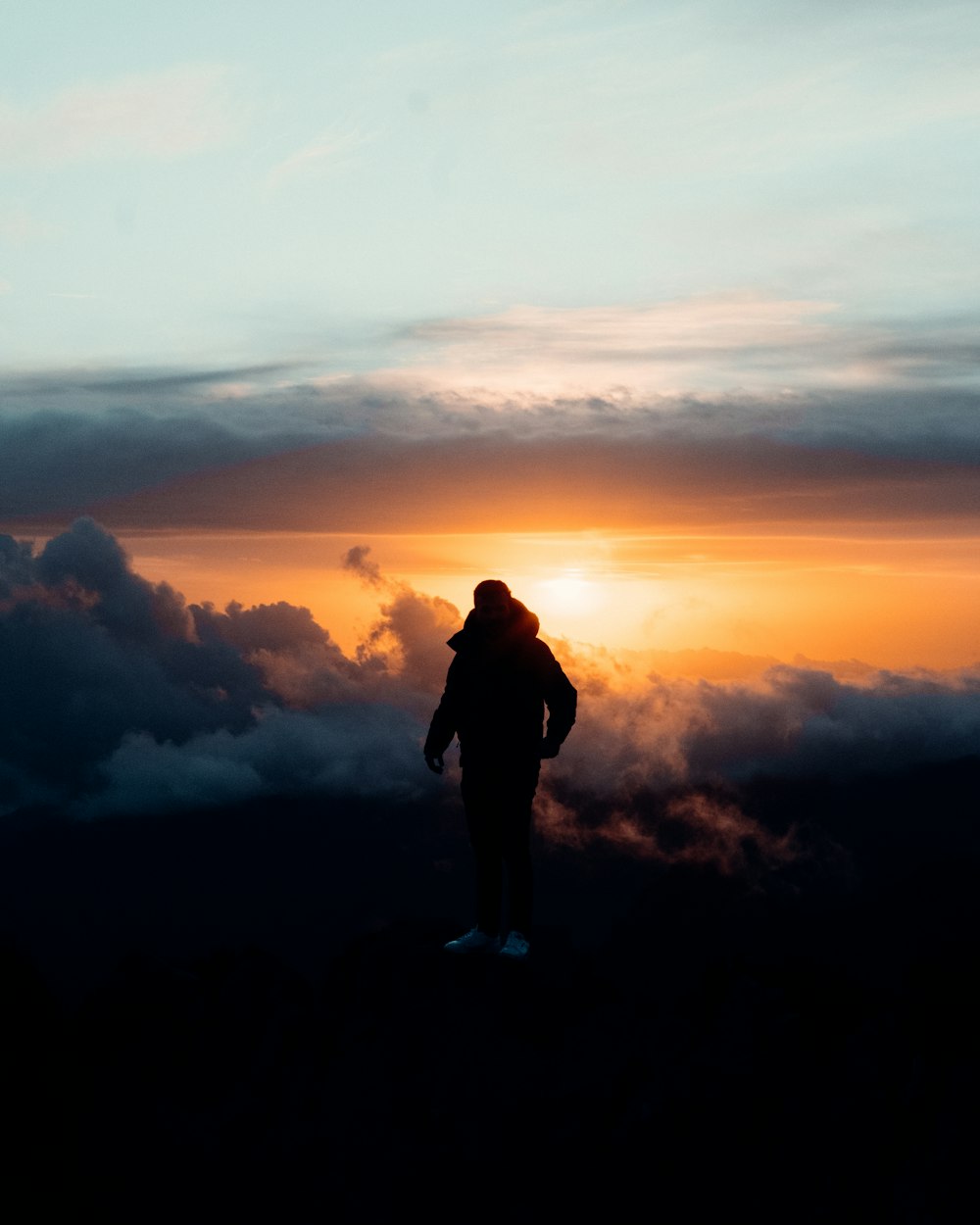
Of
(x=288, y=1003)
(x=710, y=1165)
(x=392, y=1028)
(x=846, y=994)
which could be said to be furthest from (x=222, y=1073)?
(x=846, y=994)

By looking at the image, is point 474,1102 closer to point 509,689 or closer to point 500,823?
point 500,823

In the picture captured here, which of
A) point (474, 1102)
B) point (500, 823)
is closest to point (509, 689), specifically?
point (500, 823)

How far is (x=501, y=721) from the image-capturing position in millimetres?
13453

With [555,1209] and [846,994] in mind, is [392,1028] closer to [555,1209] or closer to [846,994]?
[555,1209]

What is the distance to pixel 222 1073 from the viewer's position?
15172 mm

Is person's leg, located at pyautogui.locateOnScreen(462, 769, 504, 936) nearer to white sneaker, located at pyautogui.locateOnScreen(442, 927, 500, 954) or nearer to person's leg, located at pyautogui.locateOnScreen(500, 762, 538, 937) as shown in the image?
person's leg, located at pyautogui.locateOnScreen(500, 762, 538, 937)

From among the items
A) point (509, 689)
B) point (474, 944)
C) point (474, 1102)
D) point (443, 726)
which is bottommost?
point (474, 1102)

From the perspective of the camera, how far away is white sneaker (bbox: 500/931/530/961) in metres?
13.8

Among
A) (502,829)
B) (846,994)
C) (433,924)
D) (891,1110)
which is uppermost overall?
(502,829)

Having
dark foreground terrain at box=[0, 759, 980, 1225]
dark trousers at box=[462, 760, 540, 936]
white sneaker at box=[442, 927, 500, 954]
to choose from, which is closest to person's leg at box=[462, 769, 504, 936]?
dark trousers at box=[462, 760, 540, 936]

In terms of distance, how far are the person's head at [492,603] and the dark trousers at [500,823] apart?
1.66 metres

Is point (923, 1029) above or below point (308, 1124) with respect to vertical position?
above

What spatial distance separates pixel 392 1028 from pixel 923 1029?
20.9 feet

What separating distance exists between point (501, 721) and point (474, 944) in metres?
2.89
